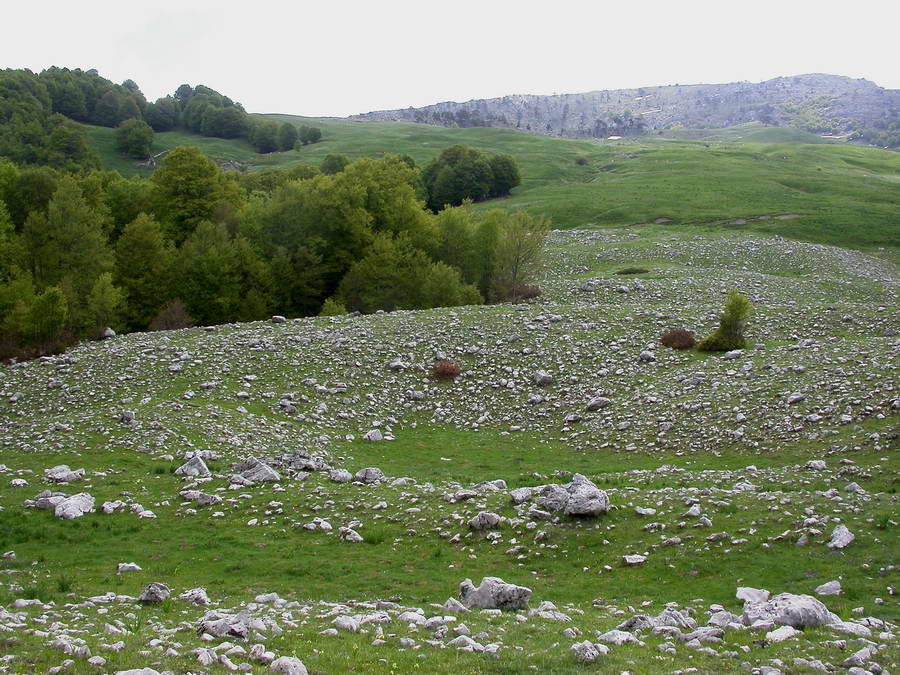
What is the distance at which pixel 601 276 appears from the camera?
206 feet

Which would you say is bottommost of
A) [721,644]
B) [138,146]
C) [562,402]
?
[562,402]

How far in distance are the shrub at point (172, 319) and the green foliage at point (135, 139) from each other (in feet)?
369

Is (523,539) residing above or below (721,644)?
below

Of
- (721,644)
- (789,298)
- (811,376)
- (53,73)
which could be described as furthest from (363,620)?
(53,73)

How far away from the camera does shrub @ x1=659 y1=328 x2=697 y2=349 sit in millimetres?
35438

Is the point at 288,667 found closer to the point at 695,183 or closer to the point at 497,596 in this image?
the point at 497,596

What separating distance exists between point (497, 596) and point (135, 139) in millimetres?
153840

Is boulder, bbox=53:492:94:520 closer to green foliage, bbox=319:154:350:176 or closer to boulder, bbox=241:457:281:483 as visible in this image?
boulder, bbox=241:457:281:483

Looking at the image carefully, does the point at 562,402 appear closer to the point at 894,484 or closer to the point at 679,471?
the point at 679,471

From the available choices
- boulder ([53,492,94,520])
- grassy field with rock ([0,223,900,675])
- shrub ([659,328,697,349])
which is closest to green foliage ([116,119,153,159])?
grassy field with rock ([0,223,900,675])

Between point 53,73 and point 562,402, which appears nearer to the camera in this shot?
point 562,402

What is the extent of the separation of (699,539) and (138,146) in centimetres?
15414

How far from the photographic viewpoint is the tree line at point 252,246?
4912cm

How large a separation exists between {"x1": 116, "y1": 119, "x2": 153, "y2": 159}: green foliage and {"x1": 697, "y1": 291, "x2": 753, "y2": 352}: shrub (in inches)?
5540
